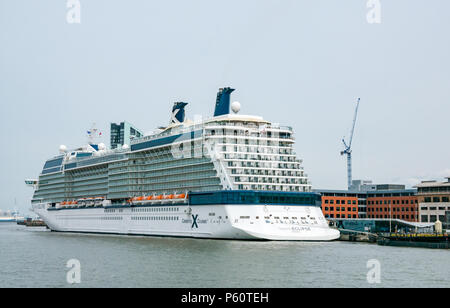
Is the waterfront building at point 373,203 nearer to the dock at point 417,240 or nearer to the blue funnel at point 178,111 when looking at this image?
the blue funnel at point 178,111

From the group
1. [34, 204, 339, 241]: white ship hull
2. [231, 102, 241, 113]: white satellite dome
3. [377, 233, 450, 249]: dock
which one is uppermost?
[231, 102, 241, 113]: white satellite dome

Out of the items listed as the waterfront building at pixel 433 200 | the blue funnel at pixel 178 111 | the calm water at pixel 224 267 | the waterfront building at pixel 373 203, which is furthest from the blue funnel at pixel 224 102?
the waterfront building at pixel 373 203

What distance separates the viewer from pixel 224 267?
48656mm

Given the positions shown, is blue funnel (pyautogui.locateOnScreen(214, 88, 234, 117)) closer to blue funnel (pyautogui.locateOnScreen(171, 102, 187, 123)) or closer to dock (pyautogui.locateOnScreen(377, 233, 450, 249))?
blue funnel (pyautogui.locateOnScreen(171, 102, 187, 123))

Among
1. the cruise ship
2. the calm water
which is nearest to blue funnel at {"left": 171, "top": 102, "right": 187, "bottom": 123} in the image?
the cruise ship

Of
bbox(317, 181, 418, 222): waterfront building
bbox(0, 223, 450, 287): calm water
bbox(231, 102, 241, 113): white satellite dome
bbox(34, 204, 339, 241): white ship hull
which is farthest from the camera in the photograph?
bbox(317, 181, 418, 222): waterfront building

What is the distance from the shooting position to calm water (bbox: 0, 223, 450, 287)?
1642 inches

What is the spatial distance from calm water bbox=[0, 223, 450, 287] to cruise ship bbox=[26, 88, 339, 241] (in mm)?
8186

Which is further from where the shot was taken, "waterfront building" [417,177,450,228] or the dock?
"waterfront building" [417,177,450,228]

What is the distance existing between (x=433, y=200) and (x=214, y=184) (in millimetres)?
56783

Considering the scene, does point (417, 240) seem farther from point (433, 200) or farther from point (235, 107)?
A: point (433, 200)
